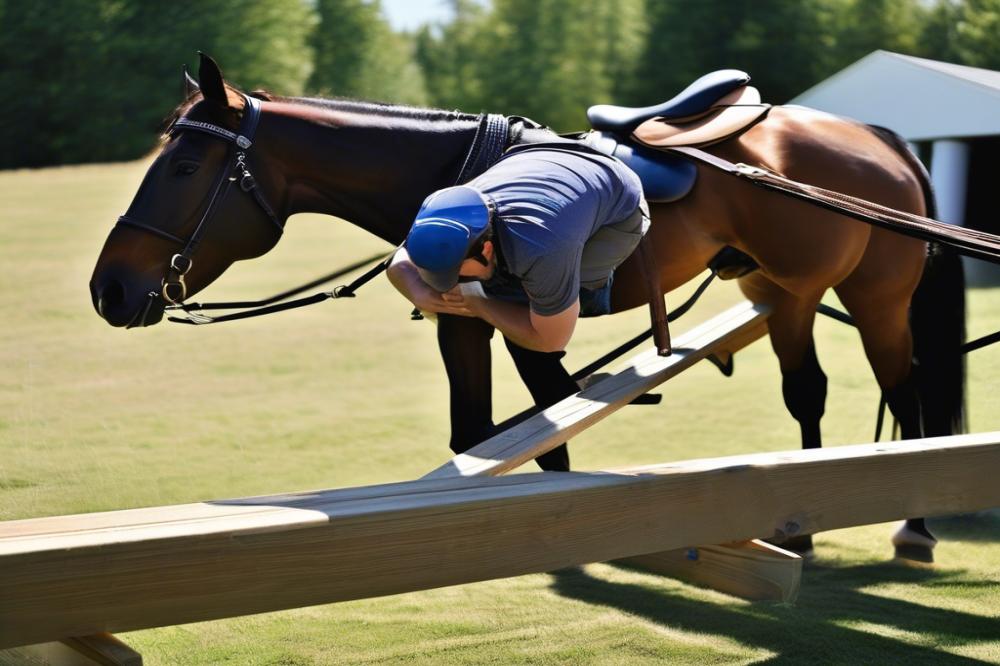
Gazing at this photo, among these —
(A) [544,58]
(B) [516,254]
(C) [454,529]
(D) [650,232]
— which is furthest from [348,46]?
(C) [454,529]

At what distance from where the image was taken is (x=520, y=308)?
3.03 m

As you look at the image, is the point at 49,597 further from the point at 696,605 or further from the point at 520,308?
the point at 696,605

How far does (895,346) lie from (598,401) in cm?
178

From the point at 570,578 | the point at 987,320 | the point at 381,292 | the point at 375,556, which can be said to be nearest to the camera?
the point at 375,556

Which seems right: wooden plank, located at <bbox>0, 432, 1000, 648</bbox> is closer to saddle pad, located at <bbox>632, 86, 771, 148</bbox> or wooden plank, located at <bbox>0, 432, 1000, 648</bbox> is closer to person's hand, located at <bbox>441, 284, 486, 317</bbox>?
person's hand, located at <bbox>441, 284, 486, 317</bbox>

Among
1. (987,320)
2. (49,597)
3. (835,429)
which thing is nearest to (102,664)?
(49,597)

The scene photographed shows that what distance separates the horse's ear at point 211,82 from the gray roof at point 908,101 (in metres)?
9.14

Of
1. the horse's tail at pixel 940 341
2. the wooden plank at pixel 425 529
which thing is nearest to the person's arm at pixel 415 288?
the wooden plank at pixel 425 529

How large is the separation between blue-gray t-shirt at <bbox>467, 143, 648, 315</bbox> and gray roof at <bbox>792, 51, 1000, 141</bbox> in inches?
351

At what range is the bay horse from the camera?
11.0 ft

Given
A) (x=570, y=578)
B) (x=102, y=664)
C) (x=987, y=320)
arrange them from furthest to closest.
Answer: (x=987, y=320)
(x=570, y=578)
(x=102, y=664)

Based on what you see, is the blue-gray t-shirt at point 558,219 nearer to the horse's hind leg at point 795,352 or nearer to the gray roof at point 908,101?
the horse's hind leg at point 795,352

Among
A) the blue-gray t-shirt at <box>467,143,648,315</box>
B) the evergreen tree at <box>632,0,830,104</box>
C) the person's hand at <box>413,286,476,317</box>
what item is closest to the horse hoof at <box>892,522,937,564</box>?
the blue-gray t-shirt at <box>467,143,648,315</box>

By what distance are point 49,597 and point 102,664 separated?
275 mm
